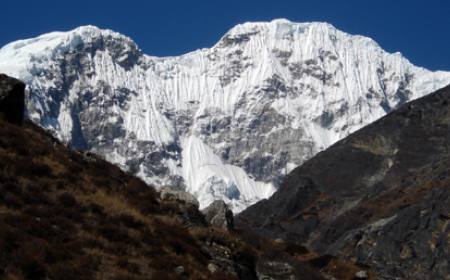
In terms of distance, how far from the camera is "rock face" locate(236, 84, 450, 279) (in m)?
71.9

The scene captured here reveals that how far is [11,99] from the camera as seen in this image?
1120 inches

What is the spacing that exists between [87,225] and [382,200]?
8684 cm

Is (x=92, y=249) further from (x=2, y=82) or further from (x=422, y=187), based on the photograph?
(x=422, y=187)

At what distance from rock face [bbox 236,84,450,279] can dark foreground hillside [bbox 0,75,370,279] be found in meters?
40.5

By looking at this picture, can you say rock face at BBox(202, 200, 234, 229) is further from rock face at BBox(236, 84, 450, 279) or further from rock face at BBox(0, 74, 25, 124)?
rock face at BBox(236, 84, 450, 279)

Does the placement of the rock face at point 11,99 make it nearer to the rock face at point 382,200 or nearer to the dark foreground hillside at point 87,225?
the dark foreground hillside at point 87,225

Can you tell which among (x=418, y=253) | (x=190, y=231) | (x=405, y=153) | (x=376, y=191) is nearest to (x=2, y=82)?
(x=190, y=231)

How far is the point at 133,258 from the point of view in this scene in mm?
20281

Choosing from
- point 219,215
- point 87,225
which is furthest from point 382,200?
point 87,225

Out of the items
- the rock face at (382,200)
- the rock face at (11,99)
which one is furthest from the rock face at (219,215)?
the rock face at (382,200)

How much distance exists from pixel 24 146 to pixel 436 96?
129 m

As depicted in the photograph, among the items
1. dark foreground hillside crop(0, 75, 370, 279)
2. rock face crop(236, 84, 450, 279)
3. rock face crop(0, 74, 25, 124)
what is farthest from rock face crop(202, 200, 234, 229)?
rock face crop(236, 84, 450, 279)

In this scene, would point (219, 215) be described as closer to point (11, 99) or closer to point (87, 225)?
point (11, 99)

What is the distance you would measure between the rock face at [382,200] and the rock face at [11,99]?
40.3 meters
